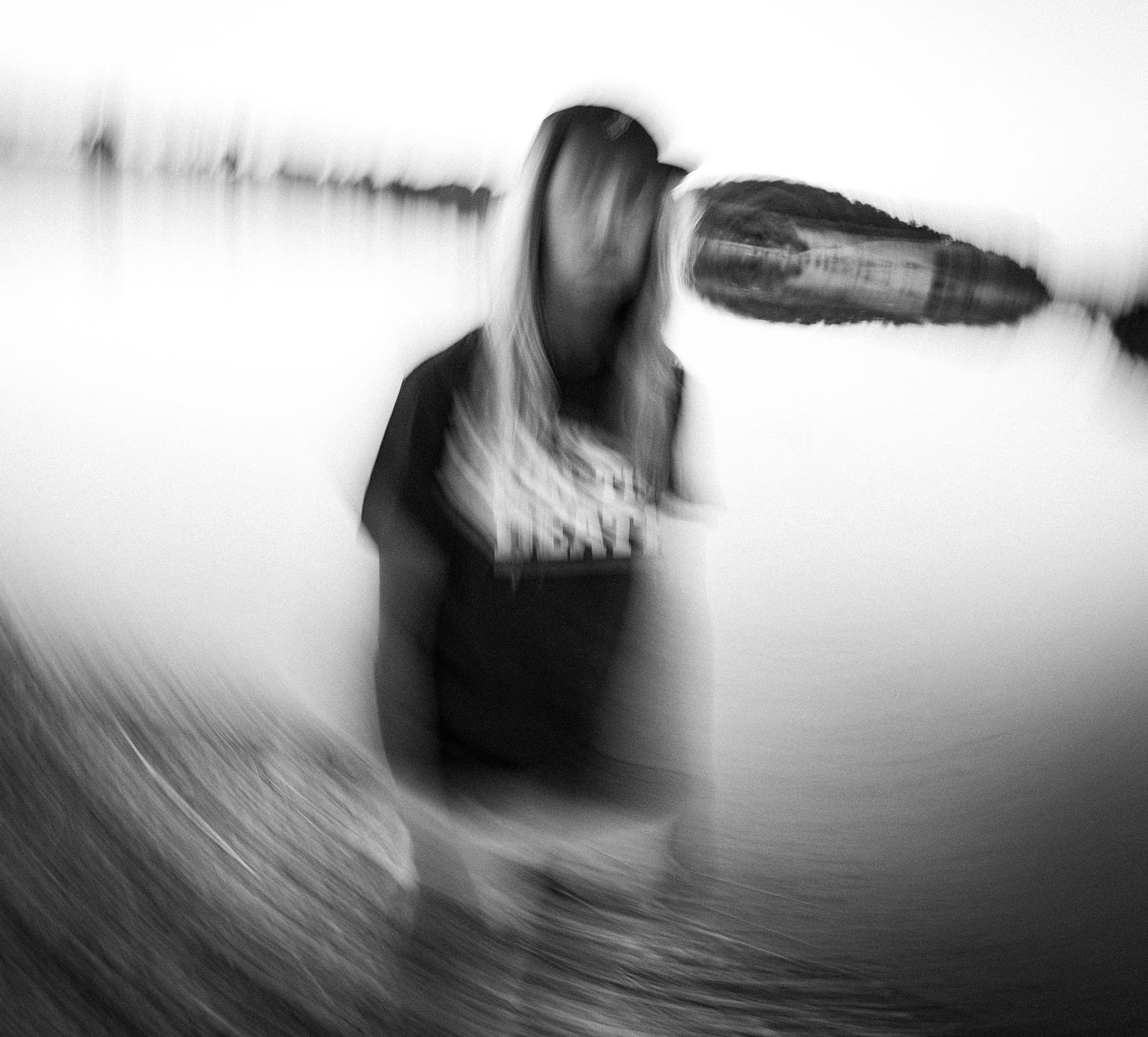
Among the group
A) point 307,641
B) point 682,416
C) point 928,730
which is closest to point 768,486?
point 682,416

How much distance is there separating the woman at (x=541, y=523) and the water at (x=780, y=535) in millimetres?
28

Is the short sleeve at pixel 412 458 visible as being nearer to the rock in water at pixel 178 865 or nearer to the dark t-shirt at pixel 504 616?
the dark t-shirt at pixel 504 616

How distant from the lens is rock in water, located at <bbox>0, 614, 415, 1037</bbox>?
71cm

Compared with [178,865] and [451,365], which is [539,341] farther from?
[178,865]

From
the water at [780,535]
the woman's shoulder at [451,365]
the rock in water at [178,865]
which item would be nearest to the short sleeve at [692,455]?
the water at [780,535]

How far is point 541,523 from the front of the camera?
2.59 feet

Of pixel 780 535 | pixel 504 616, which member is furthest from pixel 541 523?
pixel 780 535

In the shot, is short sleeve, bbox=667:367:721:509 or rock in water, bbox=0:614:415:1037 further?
short sleeve, bbox=667:367:721:509

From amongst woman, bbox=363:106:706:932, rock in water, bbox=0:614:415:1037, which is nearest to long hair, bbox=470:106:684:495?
woman, bbox=363:106:706:932

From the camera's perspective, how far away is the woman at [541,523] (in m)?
0.77

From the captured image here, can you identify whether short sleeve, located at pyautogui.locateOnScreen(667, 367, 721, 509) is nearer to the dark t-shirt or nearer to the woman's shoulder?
the dark t-shirt

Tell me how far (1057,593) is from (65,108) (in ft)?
2.79

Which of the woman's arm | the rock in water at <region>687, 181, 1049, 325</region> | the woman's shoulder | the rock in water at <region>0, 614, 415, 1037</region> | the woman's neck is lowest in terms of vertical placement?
the rock in water at <region>0, 614, 415, 1037</region>

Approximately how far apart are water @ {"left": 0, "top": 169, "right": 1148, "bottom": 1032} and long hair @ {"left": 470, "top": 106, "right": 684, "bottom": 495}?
0.08 feet
